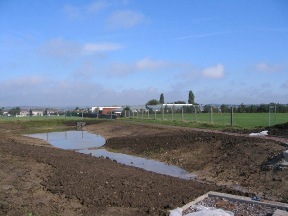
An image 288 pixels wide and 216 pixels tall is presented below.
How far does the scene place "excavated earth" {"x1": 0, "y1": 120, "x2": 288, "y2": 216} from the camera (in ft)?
26.0

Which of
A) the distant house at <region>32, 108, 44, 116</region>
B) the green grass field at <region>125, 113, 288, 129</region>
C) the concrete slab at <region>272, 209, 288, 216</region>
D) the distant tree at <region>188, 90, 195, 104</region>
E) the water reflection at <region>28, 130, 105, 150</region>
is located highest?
the distant tree at <region>188, 90, 195, 104</region>

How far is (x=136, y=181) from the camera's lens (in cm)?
1020

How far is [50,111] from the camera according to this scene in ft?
217

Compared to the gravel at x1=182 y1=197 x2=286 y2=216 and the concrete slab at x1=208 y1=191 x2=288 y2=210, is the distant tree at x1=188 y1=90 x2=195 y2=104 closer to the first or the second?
the concrete slab at x1=208 y1=191 x2=288 y2=210

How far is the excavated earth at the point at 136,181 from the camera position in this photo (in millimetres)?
7916

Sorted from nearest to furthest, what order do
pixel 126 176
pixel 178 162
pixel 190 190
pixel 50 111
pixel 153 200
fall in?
pixel 153 200
pixel 190 190
pixel 126 176
pixel 178 162
pixel 50 111

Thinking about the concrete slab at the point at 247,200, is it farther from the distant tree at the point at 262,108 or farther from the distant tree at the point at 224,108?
the distant tree at the point at 262,108

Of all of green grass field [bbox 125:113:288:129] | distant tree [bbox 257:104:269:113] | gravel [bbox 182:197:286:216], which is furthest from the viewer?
distant tree [bbox 257:104:269:113]

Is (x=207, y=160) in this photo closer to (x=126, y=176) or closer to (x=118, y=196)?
(x=126, y=176)

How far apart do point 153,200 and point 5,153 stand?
881 cm

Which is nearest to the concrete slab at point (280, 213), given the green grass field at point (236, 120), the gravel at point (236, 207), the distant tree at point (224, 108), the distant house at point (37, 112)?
the gravel at point (236, 207)

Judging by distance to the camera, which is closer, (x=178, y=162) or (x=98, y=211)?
(x=98, y=211)

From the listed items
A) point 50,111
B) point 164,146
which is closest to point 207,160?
point 164,146

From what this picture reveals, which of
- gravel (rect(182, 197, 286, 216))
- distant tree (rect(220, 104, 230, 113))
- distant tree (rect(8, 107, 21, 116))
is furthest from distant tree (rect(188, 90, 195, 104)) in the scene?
gravel (rect(182, 197, 286, 216))
